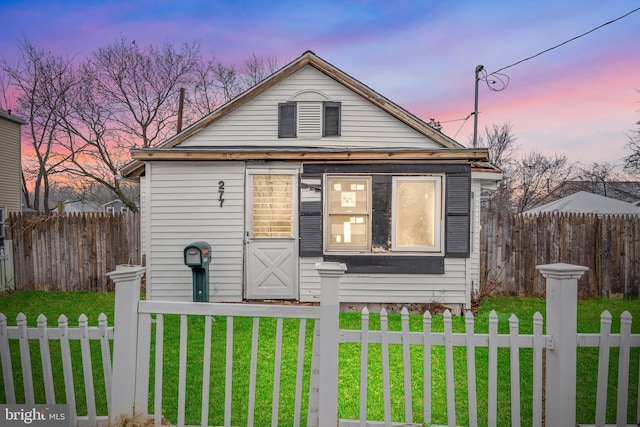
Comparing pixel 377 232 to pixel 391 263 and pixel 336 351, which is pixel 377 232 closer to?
pixel 391 263

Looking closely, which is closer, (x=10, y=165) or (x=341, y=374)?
(x=341, y=374)

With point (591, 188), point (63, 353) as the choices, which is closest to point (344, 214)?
point (63, 353)

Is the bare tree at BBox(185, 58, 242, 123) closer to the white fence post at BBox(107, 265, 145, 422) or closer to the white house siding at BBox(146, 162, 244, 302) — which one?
the white house siding at BBox(146, 162, 244, 302)

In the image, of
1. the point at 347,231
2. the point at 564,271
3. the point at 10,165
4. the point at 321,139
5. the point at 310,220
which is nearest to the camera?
the point at 564,271

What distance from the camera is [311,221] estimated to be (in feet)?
24.2

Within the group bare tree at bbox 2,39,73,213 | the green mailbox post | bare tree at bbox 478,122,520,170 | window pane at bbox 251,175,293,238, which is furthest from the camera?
bare tree at bbox 478,122,520,170

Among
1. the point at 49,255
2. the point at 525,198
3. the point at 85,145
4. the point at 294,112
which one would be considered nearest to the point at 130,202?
the point at 85,145

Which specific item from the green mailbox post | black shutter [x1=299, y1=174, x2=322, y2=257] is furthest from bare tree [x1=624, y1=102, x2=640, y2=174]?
the green mailbox post

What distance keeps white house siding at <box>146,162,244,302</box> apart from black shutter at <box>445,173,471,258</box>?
13.4 feet

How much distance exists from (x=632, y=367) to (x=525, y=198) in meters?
25.1

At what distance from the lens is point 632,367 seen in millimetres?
4715

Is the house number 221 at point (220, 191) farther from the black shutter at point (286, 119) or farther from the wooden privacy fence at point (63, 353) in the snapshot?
the wooden privacy fence at point (63, 353)

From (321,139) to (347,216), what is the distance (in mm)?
1820

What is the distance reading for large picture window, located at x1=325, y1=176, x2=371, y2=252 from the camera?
7.56 meters
